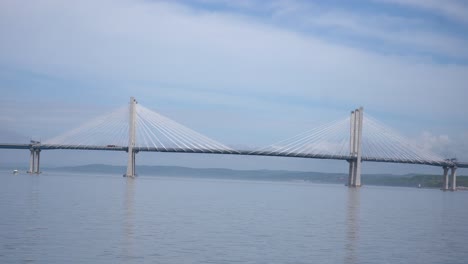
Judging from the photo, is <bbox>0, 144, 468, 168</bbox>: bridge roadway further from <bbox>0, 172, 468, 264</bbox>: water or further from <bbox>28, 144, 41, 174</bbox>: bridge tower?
<bbox>0, 172, 468, 264</bbox>: water

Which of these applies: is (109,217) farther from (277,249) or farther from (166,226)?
(277,249)

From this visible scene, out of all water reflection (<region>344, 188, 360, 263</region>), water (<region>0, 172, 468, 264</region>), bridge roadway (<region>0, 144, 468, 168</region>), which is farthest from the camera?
bridge roadway (<region>0, 144, 468, 168</region>)

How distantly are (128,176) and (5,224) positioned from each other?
6849 cm

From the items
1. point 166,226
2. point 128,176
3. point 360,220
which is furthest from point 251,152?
point 166,226

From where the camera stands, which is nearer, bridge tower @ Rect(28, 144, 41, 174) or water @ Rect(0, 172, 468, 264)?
water @ Rect(0, 172, 468, 264)

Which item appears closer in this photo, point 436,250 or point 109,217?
point 436,250

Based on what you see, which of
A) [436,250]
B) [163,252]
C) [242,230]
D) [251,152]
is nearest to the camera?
[163,252]

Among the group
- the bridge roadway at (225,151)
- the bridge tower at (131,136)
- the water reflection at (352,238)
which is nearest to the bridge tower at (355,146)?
the bridge roadway at (225,151)

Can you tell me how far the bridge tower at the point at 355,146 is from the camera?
84.8 metres

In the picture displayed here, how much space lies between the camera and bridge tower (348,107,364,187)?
84812 millimetres

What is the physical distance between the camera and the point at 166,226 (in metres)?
22.5

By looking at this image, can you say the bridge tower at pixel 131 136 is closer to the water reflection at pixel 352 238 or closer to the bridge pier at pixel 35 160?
the bridge pier at pixel 35 160

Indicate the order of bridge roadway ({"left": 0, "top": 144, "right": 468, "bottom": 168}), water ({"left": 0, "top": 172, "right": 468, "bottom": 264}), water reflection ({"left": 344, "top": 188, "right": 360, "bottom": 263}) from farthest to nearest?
bridge roadway ({"left": 0, "top": 144, "right": 468, "bottom": 168}) < water reflection ({"left": 344, "top": 188, "right": 360, "bottom": 263}) < water ({"left": 0, "top": 172, "right": 468, "bottom": 264})

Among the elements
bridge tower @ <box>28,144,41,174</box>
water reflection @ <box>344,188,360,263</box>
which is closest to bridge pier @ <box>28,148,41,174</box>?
bridge tower @ <box>28,144,41,174</box>
